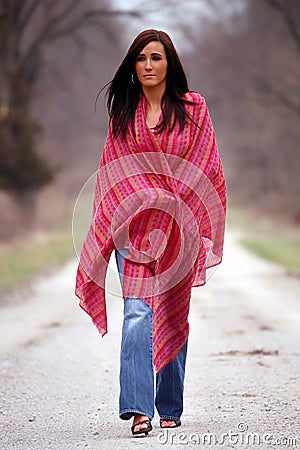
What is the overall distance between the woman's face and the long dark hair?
0.07 feet

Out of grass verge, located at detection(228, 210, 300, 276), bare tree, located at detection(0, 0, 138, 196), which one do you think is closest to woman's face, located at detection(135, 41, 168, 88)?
grass verge, located at detection(228, 210, 300, 276)

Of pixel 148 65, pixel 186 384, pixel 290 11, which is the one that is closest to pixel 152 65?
pixel 148 65

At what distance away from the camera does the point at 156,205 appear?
4.46 meters

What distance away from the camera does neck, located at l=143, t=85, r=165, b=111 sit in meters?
4.57

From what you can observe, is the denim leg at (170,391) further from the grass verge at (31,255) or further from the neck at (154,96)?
the grass verge at (31,255)

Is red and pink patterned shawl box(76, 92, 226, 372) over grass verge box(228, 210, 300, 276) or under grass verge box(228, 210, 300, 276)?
over

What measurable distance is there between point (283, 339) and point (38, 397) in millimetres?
2881

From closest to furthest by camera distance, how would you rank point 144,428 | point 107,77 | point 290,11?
point 144,428 < point 290,11 < point 107,77

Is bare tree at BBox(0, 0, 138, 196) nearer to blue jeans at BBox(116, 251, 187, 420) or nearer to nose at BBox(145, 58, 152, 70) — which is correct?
nose at BBox(145, 58, 152, 70)

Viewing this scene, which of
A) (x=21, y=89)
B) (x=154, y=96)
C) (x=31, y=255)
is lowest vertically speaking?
(x=31, y=255)

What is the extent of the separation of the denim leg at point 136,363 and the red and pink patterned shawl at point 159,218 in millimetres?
84

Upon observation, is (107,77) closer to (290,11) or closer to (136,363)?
(290,11)

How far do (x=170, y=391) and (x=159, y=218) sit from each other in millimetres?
800

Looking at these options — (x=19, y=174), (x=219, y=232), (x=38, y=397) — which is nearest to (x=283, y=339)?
(x=38, y=397)
